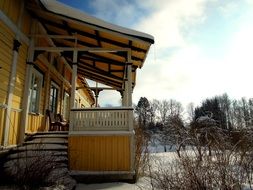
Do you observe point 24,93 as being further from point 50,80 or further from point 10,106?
point 50,80

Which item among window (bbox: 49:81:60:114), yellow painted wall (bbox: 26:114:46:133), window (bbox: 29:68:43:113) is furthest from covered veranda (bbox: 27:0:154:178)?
window (bbox: 49:81:60:114)

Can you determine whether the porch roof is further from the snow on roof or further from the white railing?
the white railing

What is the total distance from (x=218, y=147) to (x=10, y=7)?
22.5ft

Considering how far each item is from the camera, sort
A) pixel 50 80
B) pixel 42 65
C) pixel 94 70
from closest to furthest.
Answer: pixel 42 65 → pixel 50 80 → pixel 94 70

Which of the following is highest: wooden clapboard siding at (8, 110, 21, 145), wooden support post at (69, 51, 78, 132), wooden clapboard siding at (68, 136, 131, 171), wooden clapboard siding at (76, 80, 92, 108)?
wooden clapboard siding at (76, 80, 92, 108)

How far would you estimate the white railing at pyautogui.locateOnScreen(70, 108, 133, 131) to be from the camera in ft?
26.1

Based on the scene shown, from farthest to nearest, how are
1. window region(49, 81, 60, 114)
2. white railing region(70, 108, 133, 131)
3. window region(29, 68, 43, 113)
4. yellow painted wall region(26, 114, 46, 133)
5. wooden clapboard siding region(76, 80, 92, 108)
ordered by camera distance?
wooden clapboard siding region(76, 80, 92, 108)
window region(49, 81, 60, 114)
window region(29, 68, 43, 113)
yellow painted wall region(26, 114, 46, 133)
white railing region(70, 108, 133, 131)

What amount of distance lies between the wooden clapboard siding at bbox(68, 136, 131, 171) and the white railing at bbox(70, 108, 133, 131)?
307mm

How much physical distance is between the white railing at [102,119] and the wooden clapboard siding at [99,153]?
0.31m

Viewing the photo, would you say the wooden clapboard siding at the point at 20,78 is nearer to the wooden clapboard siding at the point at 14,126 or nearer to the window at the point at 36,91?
the wooden clapboard siding at the point at 14,126

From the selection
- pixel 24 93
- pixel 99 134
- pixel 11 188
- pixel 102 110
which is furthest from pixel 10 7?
pixel 11 188

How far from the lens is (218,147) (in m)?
3.77

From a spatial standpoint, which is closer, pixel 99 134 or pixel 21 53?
pixel 99 134

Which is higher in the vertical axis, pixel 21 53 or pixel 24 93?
pixel 21 53
